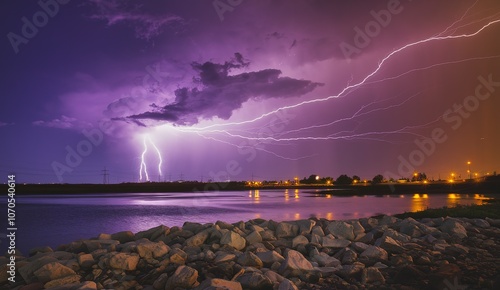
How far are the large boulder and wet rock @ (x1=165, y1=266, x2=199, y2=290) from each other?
404cm

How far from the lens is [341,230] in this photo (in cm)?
895

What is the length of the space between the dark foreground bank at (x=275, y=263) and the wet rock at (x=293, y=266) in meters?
0.02

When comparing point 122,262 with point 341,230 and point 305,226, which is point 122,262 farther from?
point 341,230

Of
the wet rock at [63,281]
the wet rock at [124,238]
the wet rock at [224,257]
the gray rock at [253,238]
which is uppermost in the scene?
the gray rock at [253,238]

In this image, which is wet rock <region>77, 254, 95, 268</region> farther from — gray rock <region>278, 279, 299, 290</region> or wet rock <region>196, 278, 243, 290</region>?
gray rock <region>278, 279, 299, 290</region>

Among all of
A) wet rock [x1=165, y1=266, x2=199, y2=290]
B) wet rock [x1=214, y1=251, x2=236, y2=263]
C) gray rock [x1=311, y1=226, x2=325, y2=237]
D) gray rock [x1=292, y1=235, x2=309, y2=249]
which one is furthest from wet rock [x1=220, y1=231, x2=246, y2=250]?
wet rock [x1=165, y1=266, x2=199, y2=290]

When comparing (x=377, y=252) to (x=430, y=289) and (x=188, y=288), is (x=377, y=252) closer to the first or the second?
(x=430, y=289)

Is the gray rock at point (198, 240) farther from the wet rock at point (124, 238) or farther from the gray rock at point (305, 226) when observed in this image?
the gray rock at point (305, 226)

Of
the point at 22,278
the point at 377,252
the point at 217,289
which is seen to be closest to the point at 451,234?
the point at 377,252

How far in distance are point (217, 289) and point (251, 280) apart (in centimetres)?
84

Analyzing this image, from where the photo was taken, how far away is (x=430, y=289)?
5.70 meters

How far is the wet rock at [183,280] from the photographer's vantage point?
5.77 meters

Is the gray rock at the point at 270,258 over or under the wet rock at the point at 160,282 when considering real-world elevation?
over

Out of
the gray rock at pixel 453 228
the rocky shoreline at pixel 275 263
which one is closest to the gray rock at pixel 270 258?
the rocky shoreline at pixel 275 263
